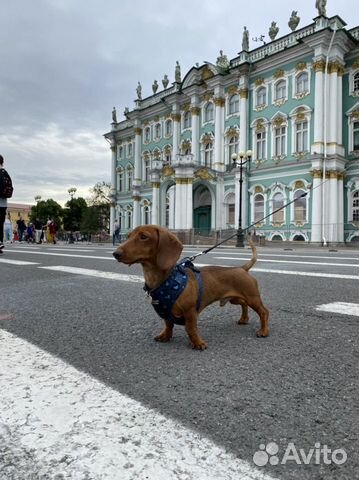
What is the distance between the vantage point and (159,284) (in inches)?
96.7

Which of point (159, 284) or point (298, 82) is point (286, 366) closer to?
point (159, 284)

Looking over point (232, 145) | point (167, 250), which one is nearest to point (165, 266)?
point (167, 250)

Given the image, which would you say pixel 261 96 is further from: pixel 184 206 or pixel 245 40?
pixel 184 206

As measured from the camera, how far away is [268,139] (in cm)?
3219

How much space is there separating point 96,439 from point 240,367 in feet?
3.21

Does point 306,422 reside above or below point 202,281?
below

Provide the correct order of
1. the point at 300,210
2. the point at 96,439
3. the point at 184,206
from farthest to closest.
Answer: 1. the point at 184,206
2. the point at 300,210
3. the point at 96,439

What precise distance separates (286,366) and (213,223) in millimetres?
33391

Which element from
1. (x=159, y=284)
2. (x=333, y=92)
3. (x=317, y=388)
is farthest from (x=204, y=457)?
(x=333, y=92)

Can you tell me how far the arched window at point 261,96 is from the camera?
3225 centimetres

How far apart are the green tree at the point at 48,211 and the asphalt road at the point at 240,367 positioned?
81.7 metres

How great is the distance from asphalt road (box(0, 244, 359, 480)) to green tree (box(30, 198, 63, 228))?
81.7m

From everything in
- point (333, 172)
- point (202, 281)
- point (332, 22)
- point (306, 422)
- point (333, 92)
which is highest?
point (332, 22)

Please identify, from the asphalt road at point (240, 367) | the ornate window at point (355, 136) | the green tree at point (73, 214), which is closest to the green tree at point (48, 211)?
the green tree at point (73, 214)
